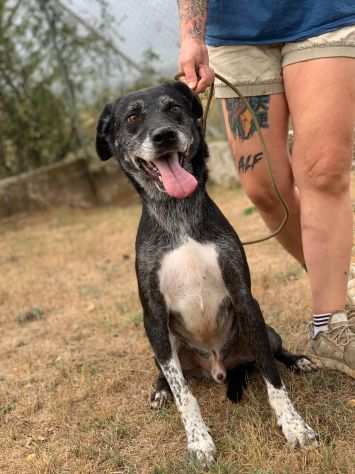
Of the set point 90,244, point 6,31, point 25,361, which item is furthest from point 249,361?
point 6,31

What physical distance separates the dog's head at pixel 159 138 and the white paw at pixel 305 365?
3.35ft

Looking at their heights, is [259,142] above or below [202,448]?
above

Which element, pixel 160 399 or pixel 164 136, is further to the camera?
pixel 160 399

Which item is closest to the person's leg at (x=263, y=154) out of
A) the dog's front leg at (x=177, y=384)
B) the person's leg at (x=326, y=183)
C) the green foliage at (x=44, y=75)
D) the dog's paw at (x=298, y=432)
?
the person's leg at (x=326, y=183)

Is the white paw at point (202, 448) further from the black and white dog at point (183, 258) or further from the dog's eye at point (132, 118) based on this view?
the dog's eye at point (132, 118)

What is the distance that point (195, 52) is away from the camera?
2.52 metres

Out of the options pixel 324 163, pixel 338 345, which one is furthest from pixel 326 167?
pixel 338 345

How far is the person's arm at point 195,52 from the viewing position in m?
2.52

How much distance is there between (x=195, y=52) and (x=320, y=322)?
1.32m

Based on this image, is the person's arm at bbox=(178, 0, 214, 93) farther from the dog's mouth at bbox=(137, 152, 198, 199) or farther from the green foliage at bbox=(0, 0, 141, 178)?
the green foliage at bbox=(0, 0, 141, 178)

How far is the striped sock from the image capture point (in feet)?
9.12

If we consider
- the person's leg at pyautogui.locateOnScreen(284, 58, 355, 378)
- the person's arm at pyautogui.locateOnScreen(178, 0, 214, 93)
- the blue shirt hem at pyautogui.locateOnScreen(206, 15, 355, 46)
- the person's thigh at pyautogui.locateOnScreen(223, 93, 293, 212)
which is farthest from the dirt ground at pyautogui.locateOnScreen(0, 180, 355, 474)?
the blue shirt hem at pyautogui.locateOnScreen(206, 15, 355, 46)

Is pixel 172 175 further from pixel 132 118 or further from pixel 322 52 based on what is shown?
pixel 322 52

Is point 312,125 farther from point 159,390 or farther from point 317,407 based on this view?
point 159,390
